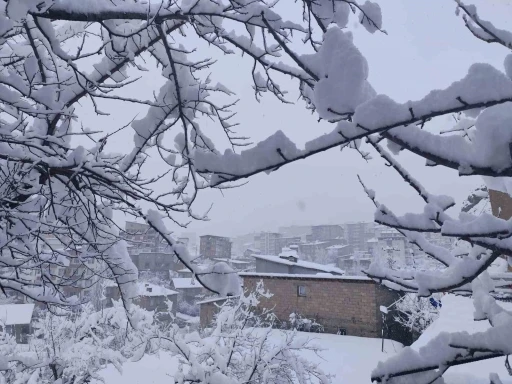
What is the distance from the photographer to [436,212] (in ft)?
4.12

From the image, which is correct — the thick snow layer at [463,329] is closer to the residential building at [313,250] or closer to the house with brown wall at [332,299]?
the house with brown wall at [332,299]

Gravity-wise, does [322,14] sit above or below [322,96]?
above

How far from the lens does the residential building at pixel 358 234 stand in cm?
8933

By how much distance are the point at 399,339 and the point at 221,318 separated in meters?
11.3

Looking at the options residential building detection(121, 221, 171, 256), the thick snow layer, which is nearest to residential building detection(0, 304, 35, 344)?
residential building detection(121, 221, 171, 256)

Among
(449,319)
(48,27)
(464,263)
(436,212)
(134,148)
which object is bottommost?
(449,319)

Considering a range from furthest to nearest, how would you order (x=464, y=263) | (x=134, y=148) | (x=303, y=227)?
(x=303, y=227) → (x=134, y=148) → (x=464, y=263)

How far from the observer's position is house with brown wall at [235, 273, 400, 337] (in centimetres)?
1583

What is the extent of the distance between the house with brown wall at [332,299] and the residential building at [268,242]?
6990 cm

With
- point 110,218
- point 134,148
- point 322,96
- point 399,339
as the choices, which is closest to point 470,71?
point 322,96

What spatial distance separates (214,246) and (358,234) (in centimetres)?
5015

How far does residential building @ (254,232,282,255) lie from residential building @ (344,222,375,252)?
1804 centimetres

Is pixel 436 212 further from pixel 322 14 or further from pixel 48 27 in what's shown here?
pixel 48 27

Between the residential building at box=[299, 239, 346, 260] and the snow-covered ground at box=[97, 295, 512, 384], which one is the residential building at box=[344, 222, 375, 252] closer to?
the residential building at box=[299, 239, 346, 260]
